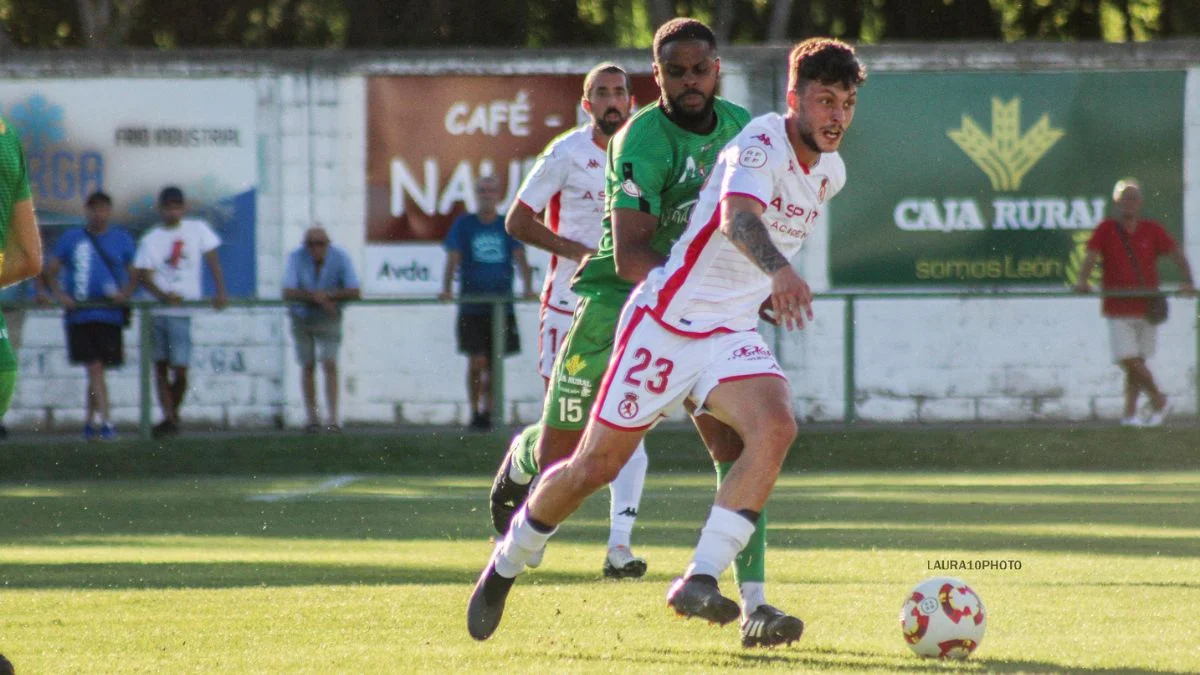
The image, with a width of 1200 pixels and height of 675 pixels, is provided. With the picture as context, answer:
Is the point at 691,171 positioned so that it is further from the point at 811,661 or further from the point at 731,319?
the point at 811,661

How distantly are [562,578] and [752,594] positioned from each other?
225cm

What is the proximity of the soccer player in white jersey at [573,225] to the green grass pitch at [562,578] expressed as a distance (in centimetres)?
36

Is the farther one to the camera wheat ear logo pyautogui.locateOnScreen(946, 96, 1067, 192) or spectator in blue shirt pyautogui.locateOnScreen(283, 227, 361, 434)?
wheat ear logo pyautogui.locateOnScreen(946, 96, 1067, 192)

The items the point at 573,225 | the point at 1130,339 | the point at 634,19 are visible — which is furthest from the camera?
the point at 634,19

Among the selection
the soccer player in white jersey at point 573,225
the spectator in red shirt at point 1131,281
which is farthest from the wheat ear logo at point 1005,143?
the soccer player in white jersey at point 573,225

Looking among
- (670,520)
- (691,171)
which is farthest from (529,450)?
(670,520)

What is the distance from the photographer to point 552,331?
30.1 ft

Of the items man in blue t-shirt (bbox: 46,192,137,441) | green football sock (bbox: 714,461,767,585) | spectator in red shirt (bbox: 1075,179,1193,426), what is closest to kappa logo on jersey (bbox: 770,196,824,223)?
green football sock (bbox: 714,461,767,585)

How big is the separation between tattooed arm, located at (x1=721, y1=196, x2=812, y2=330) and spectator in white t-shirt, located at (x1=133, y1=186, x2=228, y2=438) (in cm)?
1027

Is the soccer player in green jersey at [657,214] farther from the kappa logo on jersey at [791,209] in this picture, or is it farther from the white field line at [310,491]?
the white field line at [310,491]

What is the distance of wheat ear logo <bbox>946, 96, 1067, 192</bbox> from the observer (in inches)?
759

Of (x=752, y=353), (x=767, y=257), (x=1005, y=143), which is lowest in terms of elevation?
(x=752, y=353)

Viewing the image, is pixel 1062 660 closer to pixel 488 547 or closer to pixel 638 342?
pixel 638 342

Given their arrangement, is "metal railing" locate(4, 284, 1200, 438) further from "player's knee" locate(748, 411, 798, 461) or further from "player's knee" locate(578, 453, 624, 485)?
"player's knee" locate(748, 411, 798, 461)
